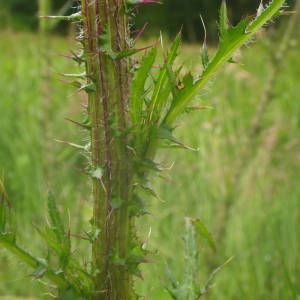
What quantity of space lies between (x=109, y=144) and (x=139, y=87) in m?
0.09

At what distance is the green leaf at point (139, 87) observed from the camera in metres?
0.70

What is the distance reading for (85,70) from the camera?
75cm

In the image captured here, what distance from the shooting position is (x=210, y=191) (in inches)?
119

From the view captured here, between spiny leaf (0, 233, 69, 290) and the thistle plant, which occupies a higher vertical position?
the thistle plant

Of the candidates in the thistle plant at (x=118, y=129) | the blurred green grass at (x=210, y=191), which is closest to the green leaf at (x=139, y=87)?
the thistle plant at (x=118, y=129)

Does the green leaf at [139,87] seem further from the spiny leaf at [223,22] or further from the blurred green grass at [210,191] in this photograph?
the blurred green grass at [210,191]

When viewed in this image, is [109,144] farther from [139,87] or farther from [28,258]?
[28,258]

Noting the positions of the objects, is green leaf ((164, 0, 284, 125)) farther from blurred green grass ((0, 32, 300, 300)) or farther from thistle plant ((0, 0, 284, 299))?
blurred green grass ((0, 32, 300, 300))

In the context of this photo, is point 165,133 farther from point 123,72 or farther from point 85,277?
point 85,277

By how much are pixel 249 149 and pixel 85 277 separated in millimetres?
1360

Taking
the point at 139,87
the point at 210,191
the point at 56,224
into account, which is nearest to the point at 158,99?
the point at 139,87

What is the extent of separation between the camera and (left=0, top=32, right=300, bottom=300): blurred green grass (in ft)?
7.04

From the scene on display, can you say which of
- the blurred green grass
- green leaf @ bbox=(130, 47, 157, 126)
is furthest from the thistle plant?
the blurred green grass

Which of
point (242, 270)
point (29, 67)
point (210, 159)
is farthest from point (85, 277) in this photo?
point (29, 67)
